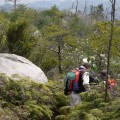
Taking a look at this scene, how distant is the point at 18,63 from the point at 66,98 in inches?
90.7

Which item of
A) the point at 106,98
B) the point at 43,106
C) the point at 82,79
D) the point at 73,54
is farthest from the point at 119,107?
the point at 73,54

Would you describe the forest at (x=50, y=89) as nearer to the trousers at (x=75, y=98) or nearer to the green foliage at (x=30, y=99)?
the green foliage at (x=30, y=99)

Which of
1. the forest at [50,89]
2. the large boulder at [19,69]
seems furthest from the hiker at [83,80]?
the large boulder at [19,69]

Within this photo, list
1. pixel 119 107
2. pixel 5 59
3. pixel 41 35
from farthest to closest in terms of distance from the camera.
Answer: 1. pixel 41 35
2. pixel 5 59
3. pixel 119 107

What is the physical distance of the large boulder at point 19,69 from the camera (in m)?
9.90

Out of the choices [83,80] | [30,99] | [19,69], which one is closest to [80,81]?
[83,80]

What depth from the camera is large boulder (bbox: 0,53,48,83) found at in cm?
990

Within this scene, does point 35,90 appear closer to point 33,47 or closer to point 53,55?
point 33,47

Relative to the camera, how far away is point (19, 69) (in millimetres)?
10312

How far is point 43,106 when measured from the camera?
328 inches

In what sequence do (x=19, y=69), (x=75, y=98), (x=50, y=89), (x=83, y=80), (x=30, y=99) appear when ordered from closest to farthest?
1. (x=83, y=80)
2. (x=75, y=98)
3. (x=30, y=99)
4. (x=50, y=89)
5. (x=19, y=69)

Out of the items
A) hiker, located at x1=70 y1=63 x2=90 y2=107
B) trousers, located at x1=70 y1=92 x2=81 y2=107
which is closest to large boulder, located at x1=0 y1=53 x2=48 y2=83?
trousers, located at x1=70 y1=92 x2=81 y2=107

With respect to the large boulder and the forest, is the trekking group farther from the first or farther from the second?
the large boulder

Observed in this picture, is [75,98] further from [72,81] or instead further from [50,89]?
[50,89]
